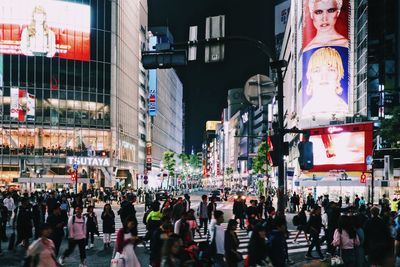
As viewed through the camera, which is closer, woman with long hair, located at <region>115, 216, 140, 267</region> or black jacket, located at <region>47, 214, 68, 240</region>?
woman with long hair, located at <region>115, 216, 140, 267</region>

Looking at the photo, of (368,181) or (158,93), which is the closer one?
(368,181)

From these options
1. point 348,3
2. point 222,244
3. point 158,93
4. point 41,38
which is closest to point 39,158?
point 41,38

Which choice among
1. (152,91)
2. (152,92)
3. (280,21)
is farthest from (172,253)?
(280,21)

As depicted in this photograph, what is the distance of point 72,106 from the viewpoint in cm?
7862

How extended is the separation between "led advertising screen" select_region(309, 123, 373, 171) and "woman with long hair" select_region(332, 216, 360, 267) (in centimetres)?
4790

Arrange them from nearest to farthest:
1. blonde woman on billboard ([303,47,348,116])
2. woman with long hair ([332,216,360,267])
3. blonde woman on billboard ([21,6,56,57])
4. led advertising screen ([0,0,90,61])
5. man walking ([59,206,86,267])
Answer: woman with long hair ([332,216,360,267]) < man walking ([59,206,86,267]) < blonde woman on billboard ([303,47,348,116]) < led advertising screen ([0,0,90,61]) < blonde woman on billboard ([21,6,56,57])

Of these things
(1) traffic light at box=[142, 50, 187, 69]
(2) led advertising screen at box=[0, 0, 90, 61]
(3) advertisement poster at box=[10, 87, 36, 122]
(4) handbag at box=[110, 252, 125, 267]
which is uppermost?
(2) led advertising screen at box=[0, 0, 90, 61]

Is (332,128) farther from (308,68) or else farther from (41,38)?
(41,38)

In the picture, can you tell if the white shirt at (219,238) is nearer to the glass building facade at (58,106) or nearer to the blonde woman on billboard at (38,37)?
the glass building facade at (58,106)

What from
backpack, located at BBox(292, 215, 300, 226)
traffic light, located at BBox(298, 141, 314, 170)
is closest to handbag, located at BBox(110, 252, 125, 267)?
traffic light, located at BBox(298, 141, 314, 170)

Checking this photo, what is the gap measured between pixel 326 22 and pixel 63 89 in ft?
124

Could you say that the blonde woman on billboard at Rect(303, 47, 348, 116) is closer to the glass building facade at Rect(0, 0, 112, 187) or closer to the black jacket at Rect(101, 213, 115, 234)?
the glass building facade at Rect(0, 0, 112, 187)

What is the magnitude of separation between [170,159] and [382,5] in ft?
223

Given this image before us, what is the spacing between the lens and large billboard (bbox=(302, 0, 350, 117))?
220 ft
